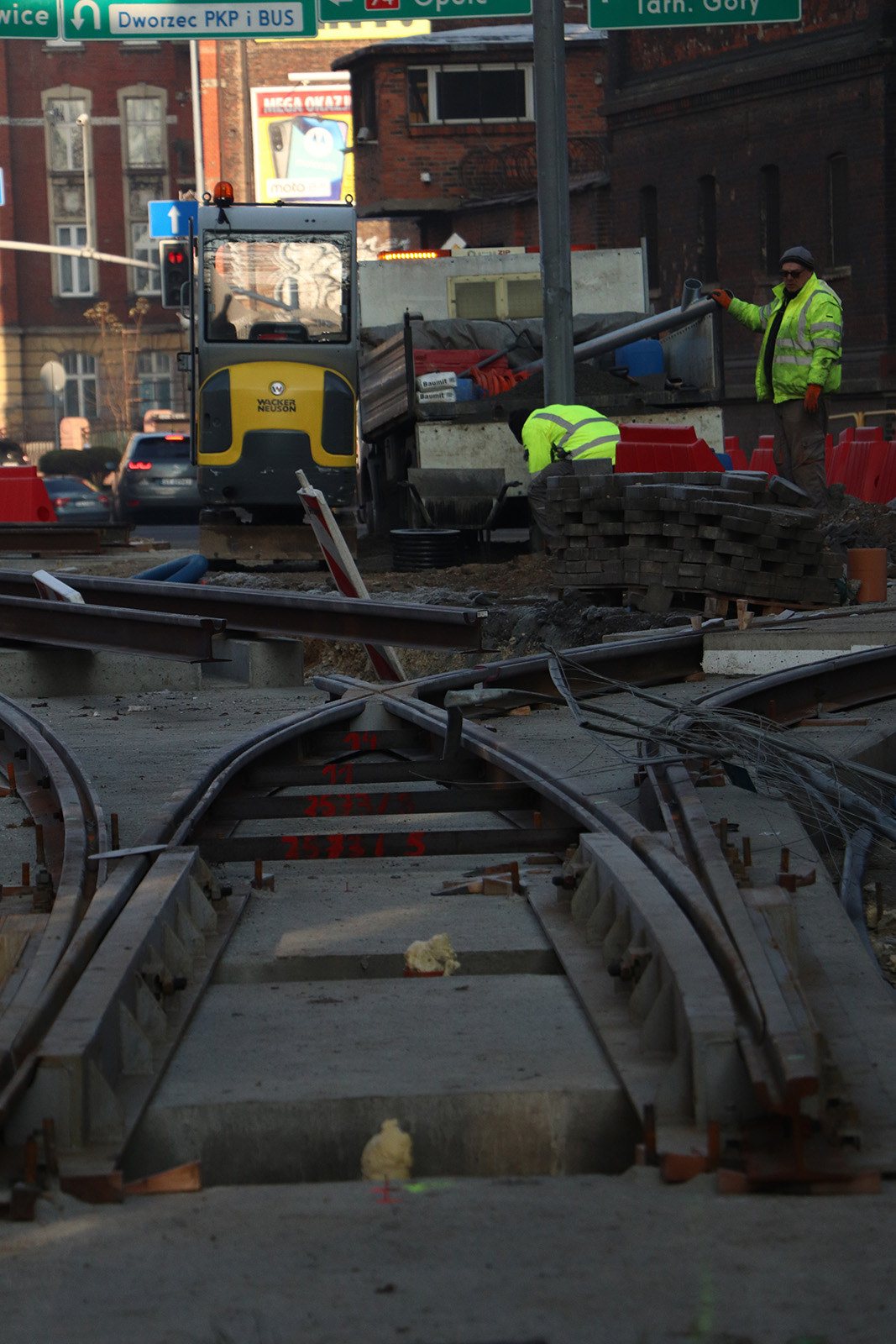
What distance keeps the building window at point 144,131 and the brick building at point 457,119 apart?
21.3 meters

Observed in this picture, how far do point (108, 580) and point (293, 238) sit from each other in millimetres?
7297

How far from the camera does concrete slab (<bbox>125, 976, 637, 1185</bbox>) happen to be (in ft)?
10.8

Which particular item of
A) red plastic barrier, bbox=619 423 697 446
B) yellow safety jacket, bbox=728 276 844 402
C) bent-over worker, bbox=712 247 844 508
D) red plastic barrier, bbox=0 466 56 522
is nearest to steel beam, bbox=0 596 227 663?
red plastic barrier, bbox=619 423 697 446

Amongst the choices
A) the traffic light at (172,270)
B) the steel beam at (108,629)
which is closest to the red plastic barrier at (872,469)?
the traffic light at (172,270)

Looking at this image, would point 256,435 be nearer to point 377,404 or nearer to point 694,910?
point 377,404

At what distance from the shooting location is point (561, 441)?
13594 mm

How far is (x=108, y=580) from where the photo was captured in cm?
1075

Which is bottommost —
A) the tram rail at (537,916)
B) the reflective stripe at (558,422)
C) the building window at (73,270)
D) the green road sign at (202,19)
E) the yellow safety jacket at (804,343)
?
the tram rail at (537,916)

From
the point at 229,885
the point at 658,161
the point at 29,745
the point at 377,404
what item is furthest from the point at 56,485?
the point at 229,885

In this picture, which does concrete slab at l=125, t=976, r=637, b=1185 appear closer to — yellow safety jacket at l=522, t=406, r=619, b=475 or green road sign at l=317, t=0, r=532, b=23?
yellow safety jacket at l=522, t=406, r=619, b=475

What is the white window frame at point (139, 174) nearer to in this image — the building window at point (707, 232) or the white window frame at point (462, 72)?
the white window frame at point (462, 72)

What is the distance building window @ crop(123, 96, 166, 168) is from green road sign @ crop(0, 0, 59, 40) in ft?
159

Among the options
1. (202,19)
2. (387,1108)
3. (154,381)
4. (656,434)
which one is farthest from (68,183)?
(387,1108)

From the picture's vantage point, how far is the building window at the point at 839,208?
32.8 meters
